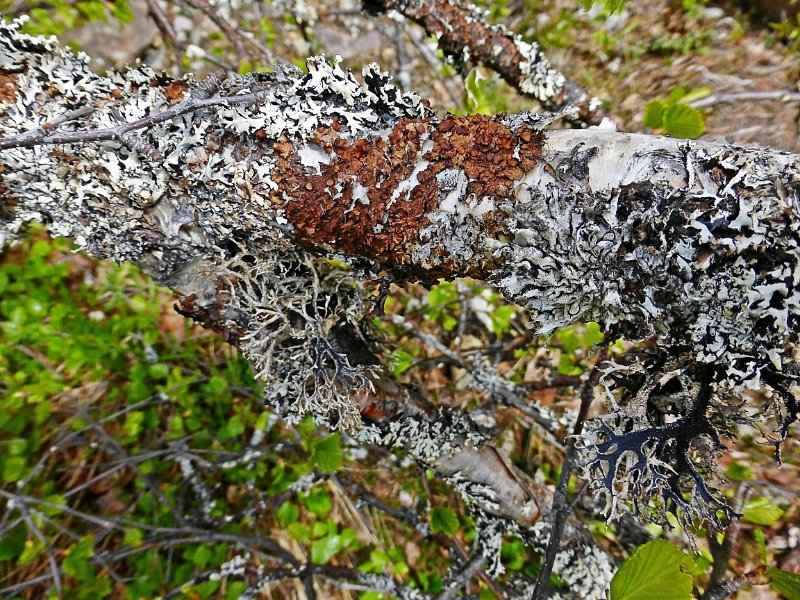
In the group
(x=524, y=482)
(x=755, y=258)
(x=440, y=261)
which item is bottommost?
(x=524, y=482)

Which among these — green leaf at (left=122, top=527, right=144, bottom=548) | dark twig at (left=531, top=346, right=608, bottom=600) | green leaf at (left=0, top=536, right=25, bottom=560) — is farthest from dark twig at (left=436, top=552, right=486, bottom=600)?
green leaf at (left=0, top=536, right=25, bottom=560)

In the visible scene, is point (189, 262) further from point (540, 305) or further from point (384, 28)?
point (384, 28)

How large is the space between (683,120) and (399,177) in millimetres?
744

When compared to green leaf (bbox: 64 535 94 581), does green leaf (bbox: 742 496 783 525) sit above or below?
below

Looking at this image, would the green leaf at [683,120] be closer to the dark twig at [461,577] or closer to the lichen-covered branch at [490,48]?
the lichen-covered branch at [490,48]

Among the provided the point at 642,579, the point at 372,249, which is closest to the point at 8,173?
the point at 372,249

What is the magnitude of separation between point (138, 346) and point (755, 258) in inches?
85.7

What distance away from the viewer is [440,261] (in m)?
0.77

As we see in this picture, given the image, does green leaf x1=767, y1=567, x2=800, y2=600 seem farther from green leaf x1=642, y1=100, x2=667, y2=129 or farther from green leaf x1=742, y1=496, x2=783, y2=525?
green leaf x1=642, y1=100, x2=667, y2=129

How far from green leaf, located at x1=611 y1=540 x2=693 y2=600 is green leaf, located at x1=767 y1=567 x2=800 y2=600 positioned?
0.69 ft

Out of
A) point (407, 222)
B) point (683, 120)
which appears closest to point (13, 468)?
point (407, 222)

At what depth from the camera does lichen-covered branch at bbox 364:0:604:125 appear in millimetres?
1323

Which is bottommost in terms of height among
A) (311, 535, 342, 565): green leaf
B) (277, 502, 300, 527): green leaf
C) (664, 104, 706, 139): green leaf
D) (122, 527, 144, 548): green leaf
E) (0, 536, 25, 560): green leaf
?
(311, 535, 342, 565): green leaf

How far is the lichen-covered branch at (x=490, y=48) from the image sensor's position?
52.1 inches
